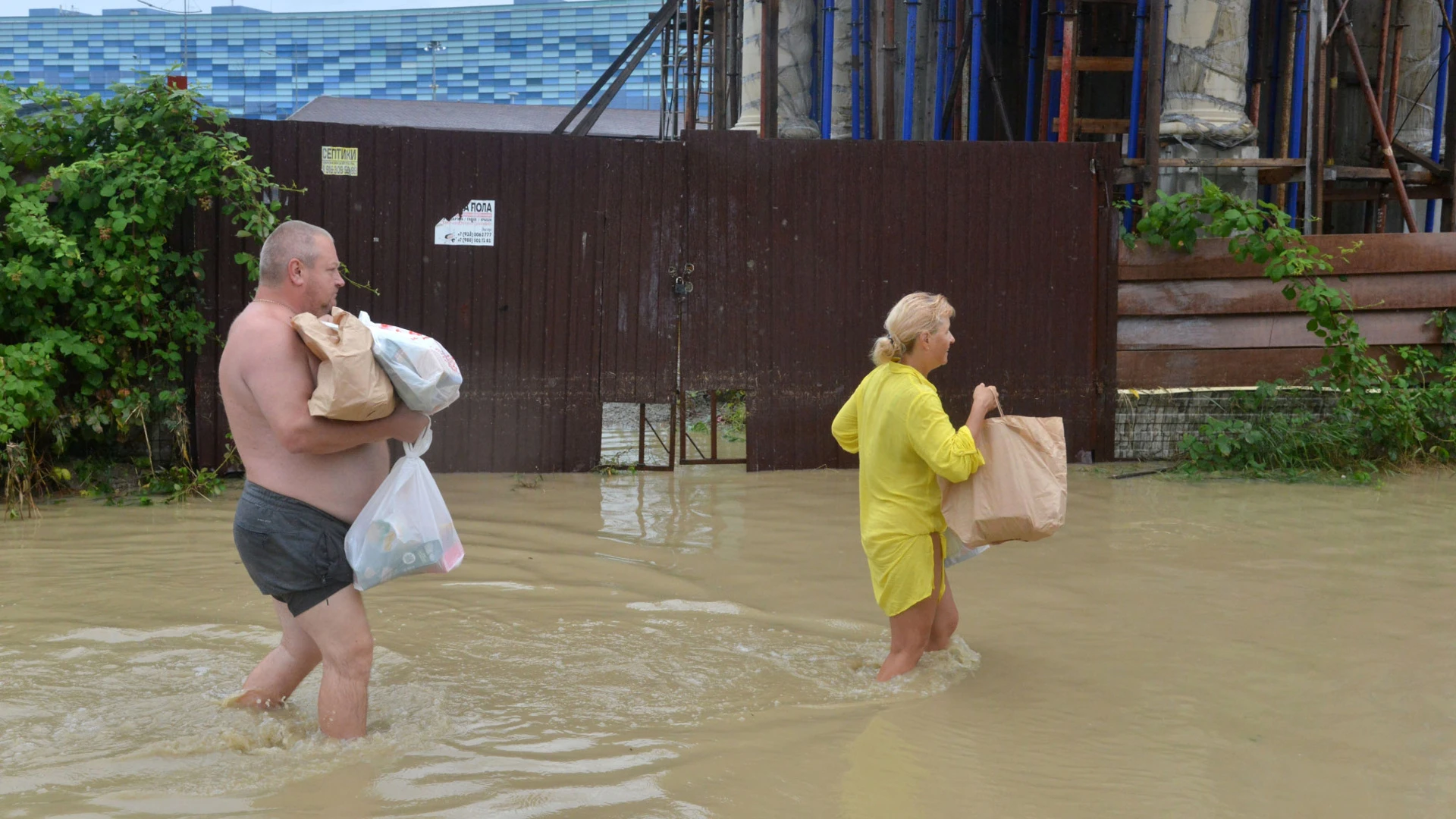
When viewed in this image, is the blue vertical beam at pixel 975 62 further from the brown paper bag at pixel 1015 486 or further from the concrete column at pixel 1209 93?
the brown paper bag at pixel 1015 486

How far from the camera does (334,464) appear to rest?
3.80m

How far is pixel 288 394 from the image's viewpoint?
3.60 metres

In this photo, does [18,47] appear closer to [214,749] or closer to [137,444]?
[137,444]

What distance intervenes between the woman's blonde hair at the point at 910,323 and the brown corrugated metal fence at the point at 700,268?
14.4 ft

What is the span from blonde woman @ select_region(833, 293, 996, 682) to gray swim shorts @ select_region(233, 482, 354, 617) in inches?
75.0

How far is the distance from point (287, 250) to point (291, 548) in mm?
913

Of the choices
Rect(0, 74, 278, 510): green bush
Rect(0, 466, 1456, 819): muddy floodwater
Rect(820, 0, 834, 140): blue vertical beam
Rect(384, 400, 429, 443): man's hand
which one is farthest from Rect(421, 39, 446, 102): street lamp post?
Rect(384, 400, 429, 443): man's hand

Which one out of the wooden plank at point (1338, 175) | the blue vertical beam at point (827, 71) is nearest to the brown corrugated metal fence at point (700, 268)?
the wooden plank at point (1338, 175)

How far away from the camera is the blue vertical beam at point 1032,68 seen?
42.2 ft

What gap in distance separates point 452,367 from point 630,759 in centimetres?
136

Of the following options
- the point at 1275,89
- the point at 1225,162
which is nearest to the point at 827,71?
the point at 1275,89

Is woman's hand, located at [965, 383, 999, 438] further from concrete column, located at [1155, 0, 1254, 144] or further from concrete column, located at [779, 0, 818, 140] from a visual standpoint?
concrete column, located at [779, 0, 818, 140]

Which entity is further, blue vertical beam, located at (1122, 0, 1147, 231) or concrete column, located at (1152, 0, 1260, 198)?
concrete column, located at (1152, 0, 1260, 198)

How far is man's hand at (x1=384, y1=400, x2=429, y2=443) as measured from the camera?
376 cm
